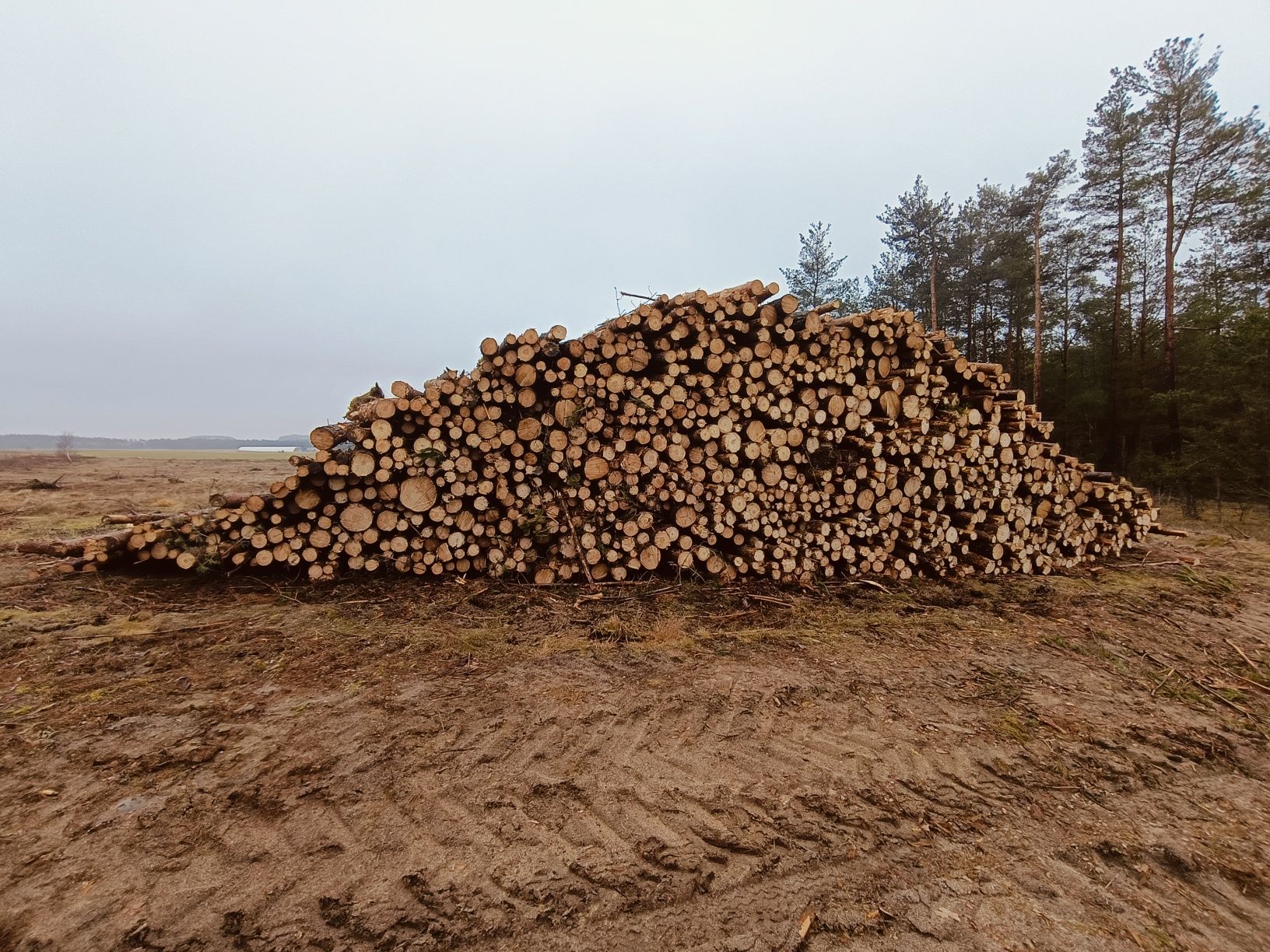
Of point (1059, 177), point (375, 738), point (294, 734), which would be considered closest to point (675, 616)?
point (375, 738)

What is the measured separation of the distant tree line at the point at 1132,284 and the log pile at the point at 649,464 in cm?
898

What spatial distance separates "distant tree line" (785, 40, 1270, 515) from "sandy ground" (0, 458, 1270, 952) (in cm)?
906

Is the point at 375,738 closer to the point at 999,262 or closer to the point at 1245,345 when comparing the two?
the point at 1245,345

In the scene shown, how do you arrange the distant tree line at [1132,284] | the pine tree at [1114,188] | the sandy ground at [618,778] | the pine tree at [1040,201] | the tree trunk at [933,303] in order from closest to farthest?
the sandy ground at [618,778], the distant tree line at [1132,284], the pine tree at [1114,188], the pine tree at [1040,201], the tree trunk at [933,303]

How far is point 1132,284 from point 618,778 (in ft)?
77.1

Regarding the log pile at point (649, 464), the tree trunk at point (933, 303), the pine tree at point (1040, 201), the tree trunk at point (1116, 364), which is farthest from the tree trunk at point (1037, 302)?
the log pile at point (649, 464)

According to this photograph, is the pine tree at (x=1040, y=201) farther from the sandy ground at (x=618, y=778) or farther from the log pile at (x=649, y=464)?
the sandy ground at (x=618, y=778)

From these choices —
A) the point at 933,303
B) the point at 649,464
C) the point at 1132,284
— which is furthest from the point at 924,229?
the point at 649,464

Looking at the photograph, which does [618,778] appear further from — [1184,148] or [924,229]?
[924,229]

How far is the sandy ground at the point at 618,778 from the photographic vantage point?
1787 millimetres

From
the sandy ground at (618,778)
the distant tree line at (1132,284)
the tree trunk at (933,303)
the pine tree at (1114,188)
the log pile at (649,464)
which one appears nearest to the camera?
the sandy ground at (618,778)

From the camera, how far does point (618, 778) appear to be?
2.47 m

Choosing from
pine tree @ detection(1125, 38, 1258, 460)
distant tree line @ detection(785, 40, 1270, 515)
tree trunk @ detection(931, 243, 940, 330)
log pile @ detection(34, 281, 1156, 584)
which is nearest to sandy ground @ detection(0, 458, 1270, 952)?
log pile @ detection(34, 281, 1156, 584)

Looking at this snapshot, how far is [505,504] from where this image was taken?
5195 millimetres
